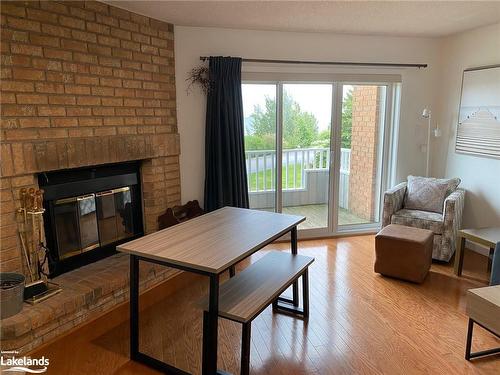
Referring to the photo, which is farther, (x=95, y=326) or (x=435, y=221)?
(x=435, y=221)

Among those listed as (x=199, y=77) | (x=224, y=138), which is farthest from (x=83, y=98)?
(x=224, y=138)

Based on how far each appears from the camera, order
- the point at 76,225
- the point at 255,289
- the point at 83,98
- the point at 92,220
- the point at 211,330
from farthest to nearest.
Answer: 1. the point at 92,220
2. the point at 76,225
3. the point at 83,98
4. the point at 255,289
5. the point at 211,330

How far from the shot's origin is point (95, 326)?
258 centimetres

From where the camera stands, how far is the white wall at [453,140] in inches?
147

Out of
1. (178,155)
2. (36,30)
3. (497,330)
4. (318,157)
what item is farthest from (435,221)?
(36,30)

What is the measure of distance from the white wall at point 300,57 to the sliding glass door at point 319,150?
26 centimetres

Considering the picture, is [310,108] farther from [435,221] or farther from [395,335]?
[395,335]

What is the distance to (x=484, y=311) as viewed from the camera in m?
2.11

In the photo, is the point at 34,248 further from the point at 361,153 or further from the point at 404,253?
the point at 361,153

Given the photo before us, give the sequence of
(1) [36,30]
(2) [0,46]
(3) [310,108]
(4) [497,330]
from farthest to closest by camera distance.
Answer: (3) [310,108] < (1) [36,30] < (2) [0,46] < (4) [497,330]

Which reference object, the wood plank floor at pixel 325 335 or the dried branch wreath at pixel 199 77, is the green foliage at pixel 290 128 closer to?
the dried branch wreath at pixel 199 77

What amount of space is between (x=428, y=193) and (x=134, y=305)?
3.18 meters

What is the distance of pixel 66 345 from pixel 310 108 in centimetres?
327

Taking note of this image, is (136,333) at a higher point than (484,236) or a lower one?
lower
